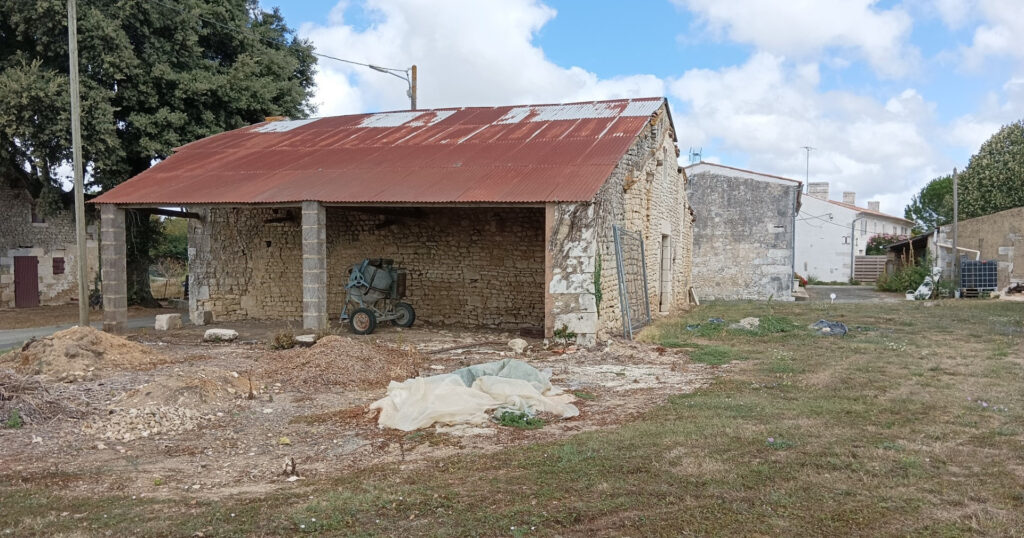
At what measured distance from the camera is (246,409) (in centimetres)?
689

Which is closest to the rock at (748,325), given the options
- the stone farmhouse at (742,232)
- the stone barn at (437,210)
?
the stone barn at (437,210)

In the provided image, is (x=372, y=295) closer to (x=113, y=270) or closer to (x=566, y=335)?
(x=566, y=335)

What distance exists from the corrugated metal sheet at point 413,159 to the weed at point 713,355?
108 inches

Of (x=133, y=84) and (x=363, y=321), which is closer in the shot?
(x=363, y=321)

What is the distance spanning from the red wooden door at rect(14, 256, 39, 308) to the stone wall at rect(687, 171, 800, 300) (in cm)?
2067

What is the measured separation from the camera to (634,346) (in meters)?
10.8

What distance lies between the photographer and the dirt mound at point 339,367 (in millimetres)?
8094

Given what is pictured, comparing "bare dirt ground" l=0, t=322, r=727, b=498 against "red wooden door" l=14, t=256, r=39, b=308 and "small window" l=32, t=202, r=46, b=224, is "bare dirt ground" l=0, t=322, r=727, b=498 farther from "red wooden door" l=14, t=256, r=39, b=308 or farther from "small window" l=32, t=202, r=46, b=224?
"small window" l=32, t=202, r=46, b=224

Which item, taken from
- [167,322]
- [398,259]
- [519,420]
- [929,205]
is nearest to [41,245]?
[167,322]

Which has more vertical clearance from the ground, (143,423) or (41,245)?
(41,245)

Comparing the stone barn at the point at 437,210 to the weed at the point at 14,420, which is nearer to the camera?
the weed at the point at 14,420

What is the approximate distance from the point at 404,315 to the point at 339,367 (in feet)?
17.8

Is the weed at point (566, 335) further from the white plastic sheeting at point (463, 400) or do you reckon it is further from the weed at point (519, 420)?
the weed at point (519, 420)

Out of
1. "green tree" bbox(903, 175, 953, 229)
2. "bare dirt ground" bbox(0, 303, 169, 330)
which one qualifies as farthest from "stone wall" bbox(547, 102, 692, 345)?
"green tree" bbox(903, 175, 953, 229)
